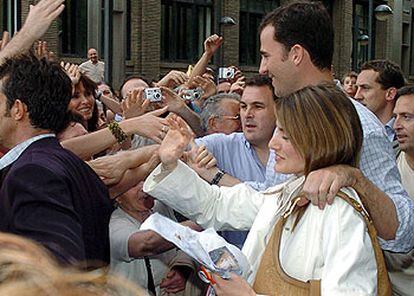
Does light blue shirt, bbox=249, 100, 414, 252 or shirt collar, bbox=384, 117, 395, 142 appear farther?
shirt collar, bbox=384, 117, 395, 142

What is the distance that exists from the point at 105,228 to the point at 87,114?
2481 mm

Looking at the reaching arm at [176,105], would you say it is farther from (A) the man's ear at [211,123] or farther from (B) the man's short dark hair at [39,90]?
(B) the man's short dark hair at [39,90]

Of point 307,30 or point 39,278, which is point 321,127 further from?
point 39,278

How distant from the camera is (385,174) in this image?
3467mm

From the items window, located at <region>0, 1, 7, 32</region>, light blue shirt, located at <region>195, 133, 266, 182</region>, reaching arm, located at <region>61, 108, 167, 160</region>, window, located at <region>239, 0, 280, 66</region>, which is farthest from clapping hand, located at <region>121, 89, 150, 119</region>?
window, located at <region>239, 0, 280, 66</region>

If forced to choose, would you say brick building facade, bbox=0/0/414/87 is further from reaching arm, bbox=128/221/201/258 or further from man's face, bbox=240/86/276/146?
reaching arm, bbox=128/221/201/258

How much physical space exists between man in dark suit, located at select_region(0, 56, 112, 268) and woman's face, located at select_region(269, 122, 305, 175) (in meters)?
0.81

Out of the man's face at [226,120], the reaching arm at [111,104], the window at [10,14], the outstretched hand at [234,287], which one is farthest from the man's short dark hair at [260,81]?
the window at [10,14]

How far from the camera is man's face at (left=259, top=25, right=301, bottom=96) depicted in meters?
3.92

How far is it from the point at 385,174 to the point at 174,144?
95 cm

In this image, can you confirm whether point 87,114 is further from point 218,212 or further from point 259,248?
point 259,248

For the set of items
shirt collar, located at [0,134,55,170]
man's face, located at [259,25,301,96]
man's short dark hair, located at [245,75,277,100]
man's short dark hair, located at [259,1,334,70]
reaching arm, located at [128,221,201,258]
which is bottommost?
reaching arm, located at [128,221,201,258]

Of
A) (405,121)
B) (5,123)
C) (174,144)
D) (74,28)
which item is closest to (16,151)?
(5,123)

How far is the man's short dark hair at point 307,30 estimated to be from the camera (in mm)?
4016
